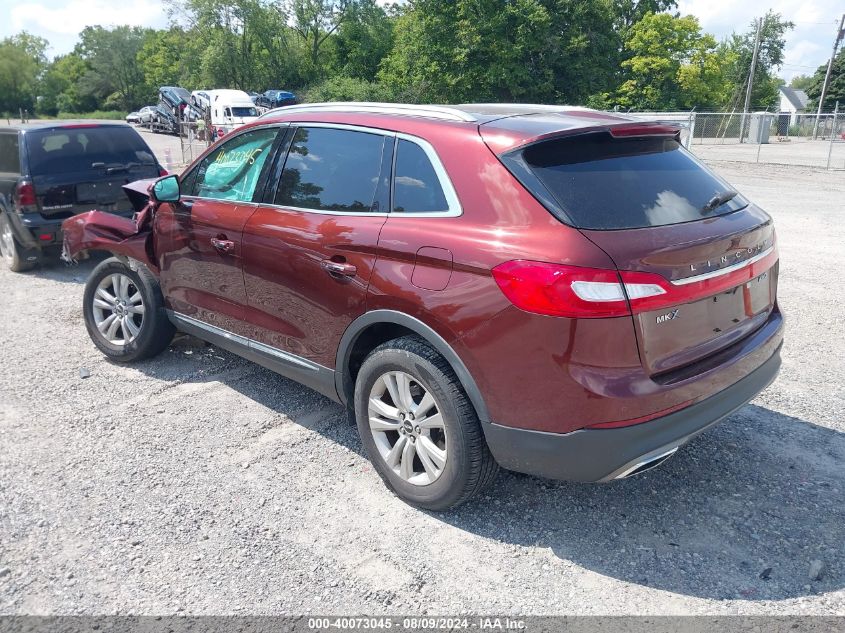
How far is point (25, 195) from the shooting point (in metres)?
7.84

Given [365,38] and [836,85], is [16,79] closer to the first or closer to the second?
[365,38]

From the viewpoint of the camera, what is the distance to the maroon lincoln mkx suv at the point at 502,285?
8.63 feet

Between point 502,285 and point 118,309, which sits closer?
point 502,285

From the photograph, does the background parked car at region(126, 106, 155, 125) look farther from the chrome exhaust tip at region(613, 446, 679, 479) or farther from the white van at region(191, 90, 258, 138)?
the chrome exhaust tip at region(613, 446, 679, 479)

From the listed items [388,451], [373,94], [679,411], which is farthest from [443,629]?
[373,94]

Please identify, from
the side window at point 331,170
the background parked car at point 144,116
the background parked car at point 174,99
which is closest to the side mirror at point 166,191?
the side window at point 331,170

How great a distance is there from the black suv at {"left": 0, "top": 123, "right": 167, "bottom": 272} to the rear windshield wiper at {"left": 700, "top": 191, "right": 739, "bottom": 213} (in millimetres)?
7281

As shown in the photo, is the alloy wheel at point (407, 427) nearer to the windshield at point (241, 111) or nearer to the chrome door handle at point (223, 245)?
the chrome door handle at point (223, 245)

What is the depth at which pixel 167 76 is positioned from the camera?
2790 inches

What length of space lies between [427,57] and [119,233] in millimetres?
43785

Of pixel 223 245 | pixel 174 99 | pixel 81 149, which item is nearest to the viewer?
pixel 223 245

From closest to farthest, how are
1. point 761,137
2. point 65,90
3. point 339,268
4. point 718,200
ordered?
1. point 718,200
2. point 339,268
3. point 761,137
4. point 65,90

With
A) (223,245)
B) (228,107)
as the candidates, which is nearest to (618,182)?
(223,245)

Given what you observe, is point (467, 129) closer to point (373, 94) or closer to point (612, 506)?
point (612, 506)
